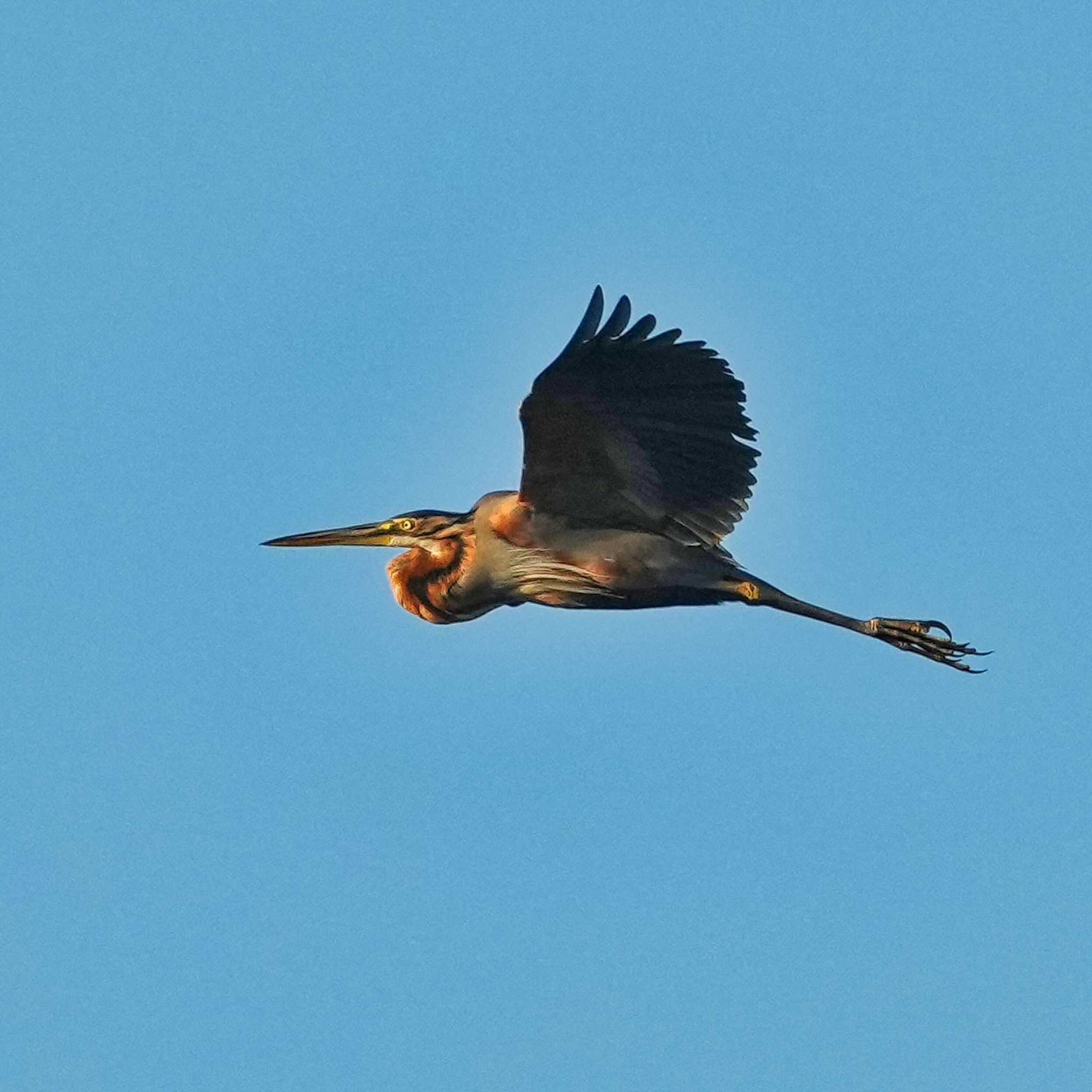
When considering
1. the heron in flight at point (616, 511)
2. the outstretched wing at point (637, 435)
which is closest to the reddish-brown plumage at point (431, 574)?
the heron in flight at point (616, 511)

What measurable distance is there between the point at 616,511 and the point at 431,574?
4.74ft

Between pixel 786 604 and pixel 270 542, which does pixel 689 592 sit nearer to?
pixel 786 604

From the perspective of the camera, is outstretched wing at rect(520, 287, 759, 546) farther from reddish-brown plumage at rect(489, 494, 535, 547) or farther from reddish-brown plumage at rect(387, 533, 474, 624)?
reddish-brown plumage at rect(387, 533, 474, 624)

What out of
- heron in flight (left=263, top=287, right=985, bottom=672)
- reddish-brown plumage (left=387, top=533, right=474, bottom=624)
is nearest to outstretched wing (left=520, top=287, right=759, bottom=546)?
heron in flight (left=263, top=287, right=985, bottom=672)

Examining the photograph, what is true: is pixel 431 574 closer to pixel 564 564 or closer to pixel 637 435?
pixel 564 564

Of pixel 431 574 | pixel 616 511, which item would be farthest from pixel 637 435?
pixel 431 574

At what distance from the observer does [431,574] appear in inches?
719

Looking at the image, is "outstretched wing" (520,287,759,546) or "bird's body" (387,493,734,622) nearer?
"outstretched wing" (520,287,759,546)

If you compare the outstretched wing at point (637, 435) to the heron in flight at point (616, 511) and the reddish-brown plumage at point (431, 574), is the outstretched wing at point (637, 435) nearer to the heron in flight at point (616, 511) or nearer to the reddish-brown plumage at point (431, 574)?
the heron in flight at point (616, 511)

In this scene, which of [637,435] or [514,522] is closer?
[637,435]

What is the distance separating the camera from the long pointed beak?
18.8m

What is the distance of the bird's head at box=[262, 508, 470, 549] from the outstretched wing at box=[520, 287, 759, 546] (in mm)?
864

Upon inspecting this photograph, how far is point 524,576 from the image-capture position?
705 inches

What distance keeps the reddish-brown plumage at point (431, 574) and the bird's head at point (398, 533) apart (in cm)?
6
